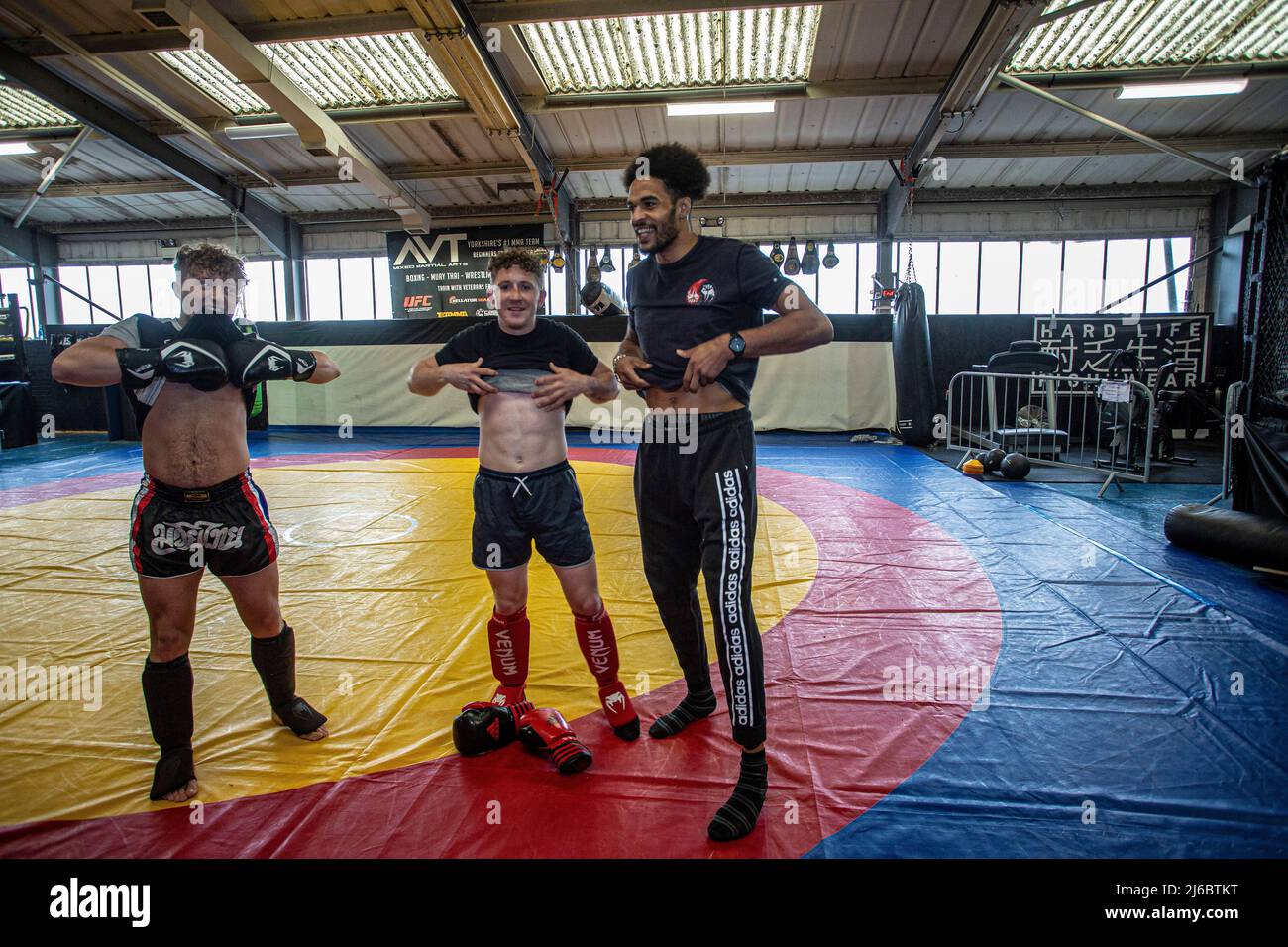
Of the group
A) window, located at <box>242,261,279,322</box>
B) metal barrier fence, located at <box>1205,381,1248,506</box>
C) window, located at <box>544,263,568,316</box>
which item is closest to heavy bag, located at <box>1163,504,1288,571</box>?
metal barrier fence, located at <box>1205,381,1248,506</box>

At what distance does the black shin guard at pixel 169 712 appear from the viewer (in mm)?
2047

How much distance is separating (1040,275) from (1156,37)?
6403 mm

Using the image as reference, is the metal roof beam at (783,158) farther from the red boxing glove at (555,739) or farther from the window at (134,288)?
the red boxing glove at (555,739)

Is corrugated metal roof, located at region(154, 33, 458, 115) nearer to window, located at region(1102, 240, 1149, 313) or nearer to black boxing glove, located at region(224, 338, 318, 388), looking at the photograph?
black boxing glove, located at region(224, 338, 318, 388)

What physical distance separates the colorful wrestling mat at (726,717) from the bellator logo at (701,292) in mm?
1468

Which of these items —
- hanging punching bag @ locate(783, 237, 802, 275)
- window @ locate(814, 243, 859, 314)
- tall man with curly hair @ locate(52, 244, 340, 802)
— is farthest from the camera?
window @ locate(814, 243, 859, 314)

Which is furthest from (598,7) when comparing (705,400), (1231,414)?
(705,400)

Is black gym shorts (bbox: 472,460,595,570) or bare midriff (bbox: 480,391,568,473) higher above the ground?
bare midriff (bbox: 480,391,568,473)

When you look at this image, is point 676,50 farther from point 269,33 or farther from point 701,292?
point 701,292

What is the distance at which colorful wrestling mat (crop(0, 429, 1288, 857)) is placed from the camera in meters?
1.83

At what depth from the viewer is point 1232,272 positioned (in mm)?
12812

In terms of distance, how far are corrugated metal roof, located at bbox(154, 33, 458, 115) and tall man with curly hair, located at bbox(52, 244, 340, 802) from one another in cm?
861

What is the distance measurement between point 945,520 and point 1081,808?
3.53 m
